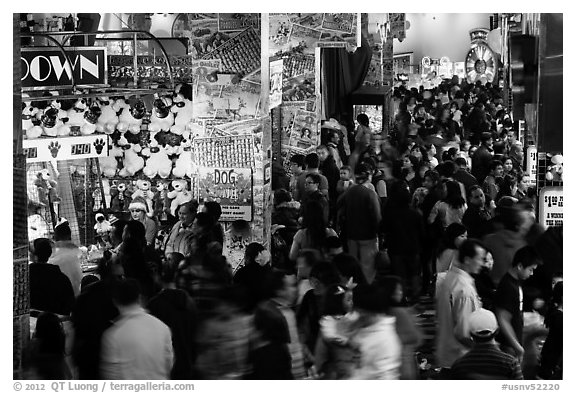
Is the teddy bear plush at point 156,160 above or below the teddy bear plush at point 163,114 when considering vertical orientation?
below

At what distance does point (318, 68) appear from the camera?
14.7m

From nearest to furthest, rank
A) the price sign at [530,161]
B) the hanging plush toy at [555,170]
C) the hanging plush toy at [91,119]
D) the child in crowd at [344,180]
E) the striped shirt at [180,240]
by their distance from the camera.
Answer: the hanging plush toy at [555,170] → the striped shirt at [180,240] → the hanging plush toy at [91,119] → the child in crowd at [344,180] → the price sign at [530,161]

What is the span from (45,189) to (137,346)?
14.9 ft

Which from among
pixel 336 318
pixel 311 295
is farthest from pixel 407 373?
pixel 311 295

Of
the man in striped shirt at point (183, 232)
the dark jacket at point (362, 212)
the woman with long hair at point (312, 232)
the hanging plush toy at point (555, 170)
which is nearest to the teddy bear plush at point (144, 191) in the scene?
the man in striped shirt at point (183, 232)

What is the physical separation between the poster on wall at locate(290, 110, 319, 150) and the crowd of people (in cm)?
390

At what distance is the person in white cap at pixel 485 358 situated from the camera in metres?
5.93

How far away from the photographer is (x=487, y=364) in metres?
5.96

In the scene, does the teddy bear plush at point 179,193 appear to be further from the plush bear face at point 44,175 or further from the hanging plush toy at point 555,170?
the hanging plush toy at point 555,170

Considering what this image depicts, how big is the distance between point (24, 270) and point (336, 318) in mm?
1766

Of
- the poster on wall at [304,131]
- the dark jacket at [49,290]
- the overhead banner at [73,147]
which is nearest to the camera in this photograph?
the dark jacket at [49,290]

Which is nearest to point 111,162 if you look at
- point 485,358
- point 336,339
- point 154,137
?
point 154,137

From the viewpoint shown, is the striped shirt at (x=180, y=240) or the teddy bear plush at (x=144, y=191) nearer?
the striped shirt at (x=180, y=240)

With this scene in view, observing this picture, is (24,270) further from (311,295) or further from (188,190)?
(188,190)
